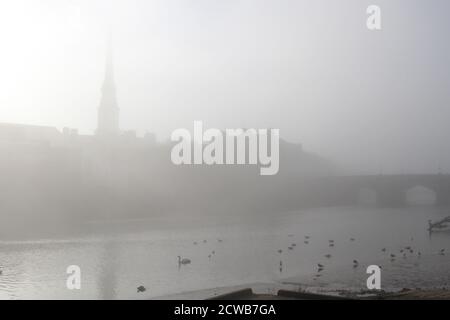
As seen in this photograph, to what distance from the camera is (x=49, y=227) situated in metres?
68.2

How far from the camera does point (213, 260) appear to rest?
148ft

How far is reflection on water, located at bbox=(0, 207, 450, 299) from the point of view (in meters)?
33.7

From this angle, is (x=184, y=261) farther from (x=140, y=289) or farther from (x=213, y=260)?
(x=140, y=289)

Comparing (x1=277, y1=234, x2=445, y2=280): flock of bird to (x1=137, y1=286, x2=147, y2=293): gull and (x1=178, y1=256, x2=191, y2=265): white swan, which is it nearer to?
(x1=178, y1=256, x2=191, y2=265): white swan

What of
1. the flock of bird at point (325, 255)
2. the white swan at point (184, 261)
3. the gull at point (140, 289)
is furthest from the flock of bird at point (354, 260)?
the gull at point (140, 289)

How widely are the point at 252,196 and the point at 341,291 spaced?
92.9 metres

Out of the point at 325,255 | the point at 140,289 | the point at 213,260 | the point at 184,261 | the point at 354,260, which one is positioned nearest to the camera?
the point at 140,289

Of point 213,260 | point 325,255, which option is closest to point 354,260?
point 325,255

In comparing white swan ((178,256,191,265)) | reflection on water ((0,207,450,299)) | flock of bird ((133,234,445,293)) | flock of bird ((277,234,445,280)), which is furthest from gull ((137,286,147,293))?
flock of bird ((277,234,445,280))

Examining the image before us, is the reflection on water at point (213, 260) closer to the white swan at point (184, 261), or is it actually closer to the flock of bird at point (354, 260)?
the flock of bird at point (354, 260)

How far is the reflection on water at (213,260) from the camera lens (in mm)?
33697

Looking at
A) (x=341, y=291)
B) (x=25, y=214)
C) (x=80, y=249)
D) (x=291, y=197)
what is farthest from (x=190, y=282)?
(x=291, y=197)
